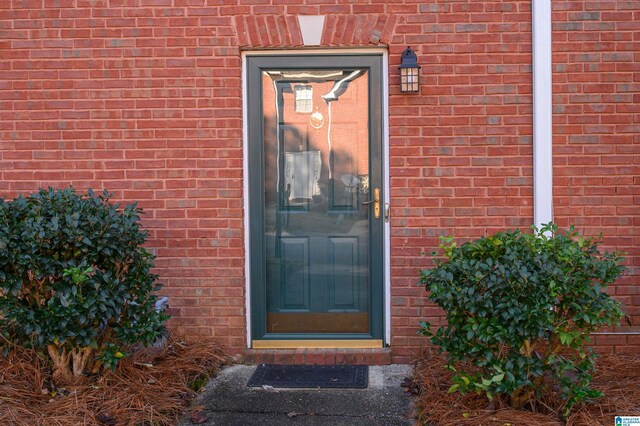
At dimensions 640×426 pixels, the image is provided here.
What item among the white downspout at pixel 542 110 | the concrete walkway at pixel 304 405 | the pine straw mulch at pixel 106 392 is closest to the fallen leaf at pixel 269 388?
the concrete walkway at pixel 304 405

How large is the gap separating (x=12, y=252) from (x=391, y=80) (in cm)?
279

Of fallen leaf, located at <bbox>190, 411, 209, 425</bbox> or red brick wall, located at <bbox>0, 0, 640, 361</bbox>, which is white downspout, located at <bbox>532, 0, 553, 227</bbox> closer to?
red brick wall, located at <bbox>0, 0, 640, 361</bbox>

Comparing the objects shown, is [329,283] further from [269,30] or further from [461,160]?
[269,30]

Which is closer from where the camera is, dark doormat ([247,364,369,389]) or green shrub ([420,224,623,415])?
green shrub ([420,224,623,415])

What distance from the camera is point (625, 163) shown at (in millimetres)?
4453

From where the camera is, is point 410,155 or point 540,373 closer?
point 540,373

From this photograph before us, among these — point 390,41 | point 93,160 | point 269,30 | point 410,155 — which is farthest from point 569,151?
point 93,160

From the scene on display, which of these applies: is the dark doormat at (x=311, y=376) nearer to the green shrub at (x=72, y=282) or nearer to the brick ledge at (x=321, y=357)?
the brick ledge at (x=321, y=357)

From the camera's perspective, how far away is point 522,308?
125 inches

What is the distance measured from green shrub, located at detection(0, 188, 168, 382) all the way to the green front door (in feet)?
3.65

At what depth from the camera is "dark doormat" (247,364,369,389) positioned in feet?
13.7

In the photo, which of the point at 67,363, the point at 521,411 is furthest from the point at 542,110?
the point at 67,363

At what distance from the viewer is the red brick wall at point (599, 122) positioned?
14.5ft

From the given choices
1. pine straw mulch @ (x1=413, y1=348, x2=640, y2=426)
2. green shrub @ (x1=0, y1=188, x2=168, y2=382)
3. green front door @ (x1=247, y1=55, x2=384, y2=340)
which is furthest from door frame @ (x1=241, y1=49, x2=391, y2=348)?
green shrub @ (x1=0, y1=188, x2=168, y2=382)
